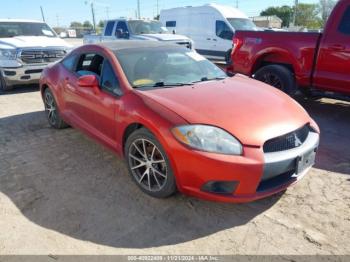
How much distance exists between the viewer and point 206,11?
47.1 feet

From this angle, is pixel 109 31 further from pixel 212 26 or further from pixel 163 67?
pixel 163 67

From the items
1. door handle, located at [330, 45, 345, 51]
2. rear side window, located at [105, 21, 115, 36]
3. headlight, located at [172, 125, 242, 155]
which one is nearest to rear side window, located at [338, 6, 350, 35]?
door handle, located at [330, 45, 345, 51]

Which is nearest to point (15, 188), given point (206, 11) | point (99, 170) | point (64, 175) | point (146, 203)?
point (64, 175)

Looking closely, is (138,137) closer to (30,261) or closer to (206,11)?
(30,261)

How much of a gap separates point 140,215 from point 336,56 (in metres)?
4.31

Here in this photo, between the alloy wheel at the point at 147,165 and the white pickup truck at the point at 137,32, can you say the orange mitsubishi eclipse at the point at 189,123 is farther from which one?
the white pickup truck at the point at 137,32

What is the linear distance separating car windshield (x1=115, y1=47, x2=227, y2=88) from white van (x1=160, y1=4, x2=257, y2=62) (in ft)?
30.4

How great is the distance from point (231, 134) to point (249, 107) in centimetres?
54

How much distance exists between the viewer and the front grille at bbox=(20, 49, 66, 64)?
831 cm

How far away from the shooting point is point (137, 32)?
1218 centimetres

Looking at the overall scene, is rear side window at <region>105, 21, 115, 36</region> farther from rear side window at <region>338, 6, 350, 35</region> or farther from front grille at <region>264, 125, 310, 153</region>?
front grille at <region>264, 125, 310, 153</region>

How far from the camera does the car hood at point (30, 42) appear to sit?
846 cm

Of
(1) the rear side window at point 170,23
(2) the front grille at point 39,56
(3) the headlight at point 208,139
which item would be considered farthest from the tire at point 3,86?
(1) the rear side window at point 170,23

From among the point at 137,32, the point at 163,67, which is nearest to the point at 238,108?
the point at 163,67
